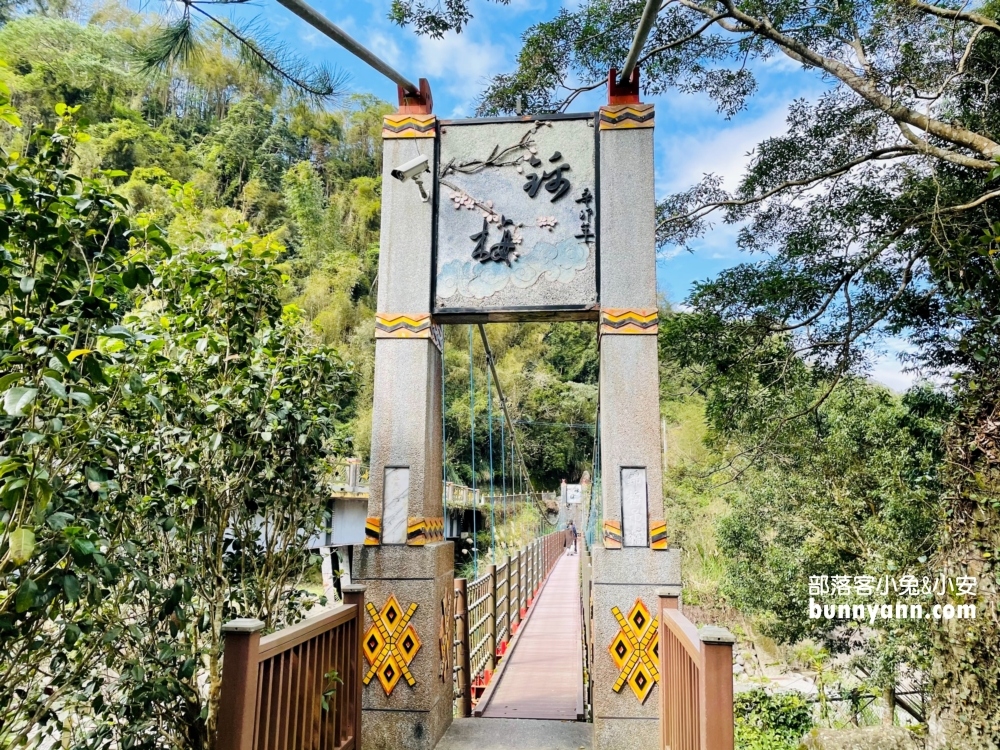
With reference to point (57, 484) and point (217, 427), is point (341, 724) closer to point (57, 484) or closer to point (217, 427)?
point (217, 427)

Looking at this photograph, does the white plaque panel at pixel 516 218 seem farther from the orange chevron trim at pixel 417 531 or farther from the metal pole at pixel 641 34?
the orange chevron trim at pixel 417 531

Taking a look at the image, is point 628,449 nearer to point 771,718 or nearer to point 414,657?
point 414,657

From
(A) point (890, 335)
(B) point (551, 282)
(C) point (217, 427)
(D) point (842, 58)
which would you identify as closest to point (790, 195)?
(D) point (842, 58)

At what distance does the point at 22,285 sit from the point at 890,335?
4.64 m

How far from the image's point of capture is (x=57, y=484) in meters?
1.27

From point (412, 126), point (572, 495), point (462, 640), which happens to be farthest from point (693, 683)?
point (572, 495)

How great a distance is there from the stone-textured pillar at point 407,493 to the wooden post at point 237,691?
123 cm

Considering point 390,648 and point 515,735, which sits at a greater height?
point 390,648

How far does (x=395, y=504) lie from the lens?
2.76 meters

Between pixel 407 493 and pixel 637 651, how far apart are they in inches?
43.6

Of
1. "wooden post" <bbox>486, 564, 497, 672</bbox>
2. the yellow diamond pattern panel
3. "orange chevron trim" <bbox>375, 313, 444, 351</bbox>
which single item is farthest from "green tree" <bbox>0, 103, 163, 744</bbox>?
"wooden post" <bbox>486, 564, 497, 672</bbox>

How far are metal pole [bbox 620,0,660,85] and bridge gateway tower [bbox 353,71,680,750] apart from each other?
0.06 metres

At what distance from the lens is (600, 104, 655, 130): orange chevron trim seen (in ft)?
9.73

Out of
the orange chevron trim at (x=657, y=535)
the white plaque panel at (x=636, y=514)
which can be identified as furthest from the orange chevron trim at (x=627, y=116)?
the orange chevron trim at (x=657, y=535)
